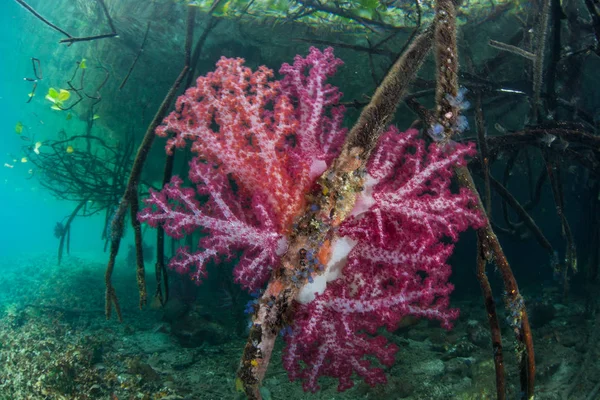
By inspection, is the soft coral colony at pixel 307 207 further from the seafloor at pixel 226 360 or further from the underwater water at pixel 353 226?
the seafloor at pixel 226 360

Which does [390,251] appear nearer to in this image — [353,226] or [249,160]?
[353,226]

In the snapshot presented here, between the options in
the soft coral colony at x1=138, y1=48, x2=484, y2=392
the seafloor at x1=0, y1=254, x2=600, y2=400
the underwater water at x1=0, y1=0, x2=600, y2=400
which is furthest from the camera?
the seafloor at x1=0, y1=254, x2=600, y2=400

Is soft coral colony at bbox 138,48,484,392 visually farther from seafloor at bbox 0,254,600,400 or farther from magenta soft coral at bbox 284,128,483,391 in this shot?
seafloor at bbox 0,254,600,400

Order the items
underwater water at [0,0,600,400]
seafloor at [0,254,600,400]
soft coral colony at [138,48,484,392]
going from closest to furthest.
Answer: underwater water at [0,0,600,400] → soft coral colony at [138,48,484,392] → seafloor at [0,254,600,400]

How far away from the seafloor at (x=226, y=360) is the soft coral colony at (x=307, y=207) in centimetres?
108

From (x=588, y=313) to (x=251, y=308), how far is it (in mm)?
4505

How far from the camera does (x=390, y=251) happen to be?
6.95 ft

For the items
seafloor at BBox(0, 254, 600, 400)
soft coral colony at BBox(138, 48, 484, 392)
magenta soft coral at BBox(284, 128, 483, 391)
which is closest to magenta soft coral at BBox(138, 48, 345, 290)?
soft coral colony at BBox(138, 48, 484, 392)

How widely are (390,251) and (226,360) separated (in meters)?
3.06

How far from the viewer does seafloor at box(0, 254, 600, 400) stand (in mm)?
2916

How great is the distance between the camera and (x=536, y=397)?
8.50 feet

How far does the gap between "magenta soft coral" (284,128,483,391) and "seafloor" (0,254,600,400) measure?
1.15 m

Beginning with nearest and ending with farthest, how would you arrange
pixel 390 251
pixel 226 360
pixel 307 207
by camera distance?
pixel 307 207
pixel 390 251
pixel 226 360

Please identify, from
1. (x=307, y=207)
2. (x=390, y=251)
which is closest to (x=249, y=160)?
(x=307, y=207)
